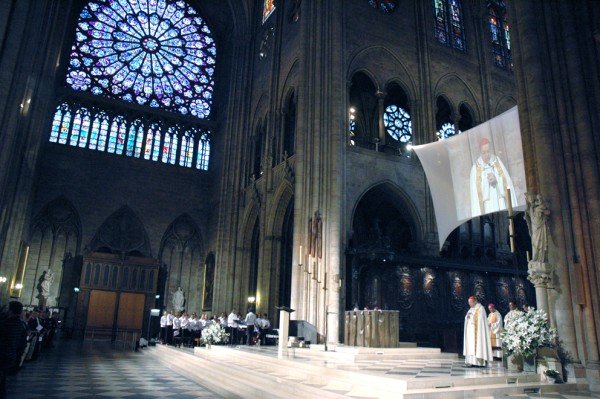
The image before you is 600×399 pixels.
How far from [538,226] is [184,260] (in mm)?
21810

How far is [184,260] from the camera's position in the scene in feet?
90.4

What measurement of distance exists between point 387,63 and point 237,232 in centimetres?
1120

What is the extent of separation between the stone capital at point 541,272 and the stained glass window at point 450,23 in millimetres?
16872

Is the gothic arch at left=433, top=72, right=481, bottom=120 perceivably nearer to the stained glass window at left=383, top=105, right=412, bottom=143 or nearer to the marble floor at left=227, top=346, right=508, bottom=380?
the stained glass window at left=383, top=105, right=412, bottom=143

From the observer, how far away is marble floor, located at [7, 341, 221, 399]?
727 cm

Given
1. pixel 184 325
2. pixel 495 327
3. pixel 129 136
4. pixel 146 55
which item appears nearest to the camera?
pixel 495 327

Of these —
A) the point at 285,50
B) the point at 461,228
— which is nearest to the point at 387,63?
the point at 285,50

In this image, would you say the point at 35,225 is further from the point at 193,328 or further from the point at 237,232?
the point at 193,328

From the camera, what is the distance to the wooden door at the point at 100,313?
78.8ft

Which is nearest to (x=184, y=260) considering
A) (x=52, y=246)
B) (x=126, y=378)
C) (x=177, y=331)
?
(x=52, y=246)

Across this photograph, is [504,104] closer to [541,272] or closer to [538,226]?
[538,226]

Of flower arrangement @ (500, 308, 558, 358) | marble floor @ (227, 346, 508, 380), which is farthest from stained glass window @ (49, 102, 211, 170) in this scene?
flower arrangement @ (500, 308, 558, 358)

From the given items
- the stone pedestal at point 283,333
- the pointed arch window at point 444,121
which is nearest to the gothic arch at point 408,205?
the pointed arch window at point 444,121

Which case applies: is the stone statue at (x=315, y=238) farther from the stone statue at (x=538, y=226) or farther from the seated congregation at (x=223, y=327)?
the stone statue at (x=538, y=226)
